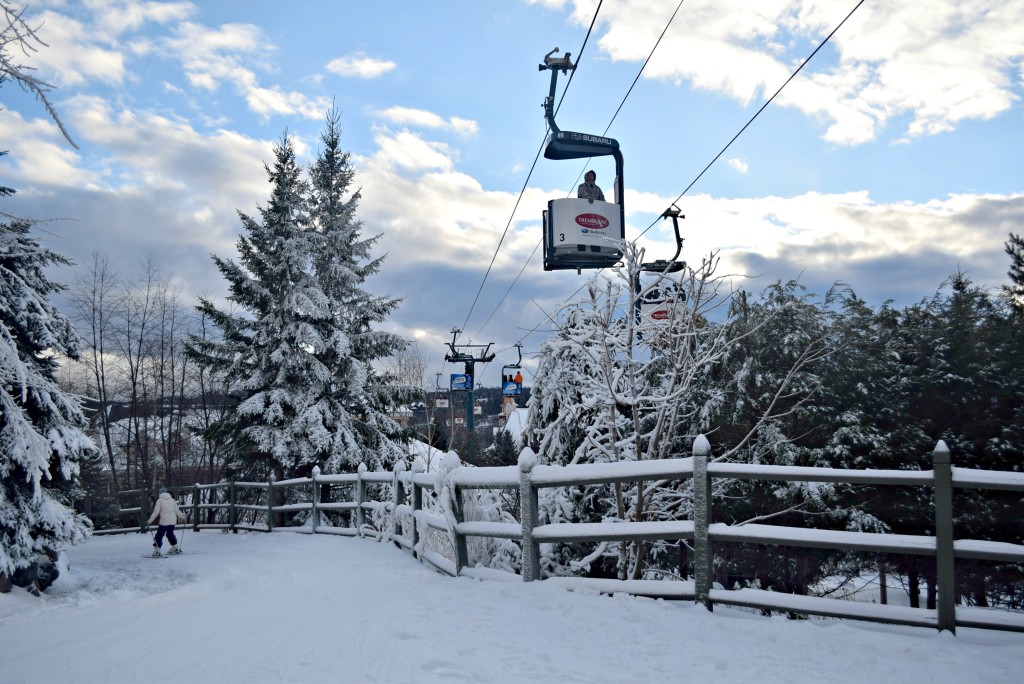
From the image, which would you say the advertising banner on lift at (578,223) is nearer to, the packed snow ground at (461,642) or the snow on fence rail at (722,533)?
the snow on fence rail at (722,533)

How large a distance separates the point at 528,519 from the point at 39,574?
6.36m

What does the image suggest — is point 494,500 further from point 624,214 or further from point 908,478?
point 624,214

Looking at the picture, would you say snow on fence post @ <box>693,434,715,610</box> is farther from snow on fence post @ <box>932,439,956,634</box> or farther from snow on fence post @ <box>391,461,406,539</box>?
snow on fence post @ <box>391,461,406,539</box>

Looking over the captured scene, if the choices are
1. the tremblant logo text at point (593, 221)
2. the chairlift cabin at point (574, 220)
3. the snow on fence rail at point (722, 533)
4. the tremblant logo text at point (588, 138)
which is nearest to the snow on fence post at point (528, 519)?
the snow on fence rail at point (722, 533)

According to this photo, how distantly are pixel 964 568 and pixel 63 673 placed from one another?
38.1 ft

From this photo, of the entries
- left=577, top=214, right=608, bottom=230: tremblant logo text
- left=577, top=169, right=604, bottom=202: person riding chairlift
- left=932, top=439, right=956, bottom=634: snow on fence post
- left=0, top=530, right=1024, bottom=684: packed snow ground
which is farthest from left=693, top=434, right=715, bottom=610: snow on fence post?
left=577, top=169, right=604, bottom=202: person riding chairlift

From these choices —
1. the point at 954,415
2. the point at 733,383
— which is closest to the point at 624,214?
the point at 733,383

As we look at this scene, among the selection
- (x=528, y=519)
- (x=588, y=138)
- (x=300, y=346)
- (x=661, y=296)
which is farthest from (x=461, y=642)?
(x=300, y=346)

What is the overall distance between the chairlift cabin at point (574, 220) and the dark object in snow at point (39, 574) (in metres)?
12.1

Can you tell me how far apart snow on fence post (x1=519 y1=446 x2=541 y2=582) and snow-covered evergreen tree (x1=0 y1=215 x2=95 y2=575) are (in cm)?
570

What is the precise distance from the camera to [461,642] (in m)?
4.88

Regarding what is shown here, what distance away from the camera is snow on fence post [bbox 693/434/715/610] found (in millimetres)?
5602

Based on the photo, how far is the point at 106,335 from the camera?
121 ft

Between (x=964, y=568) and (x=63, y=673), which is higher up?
(x=63, y=673)
